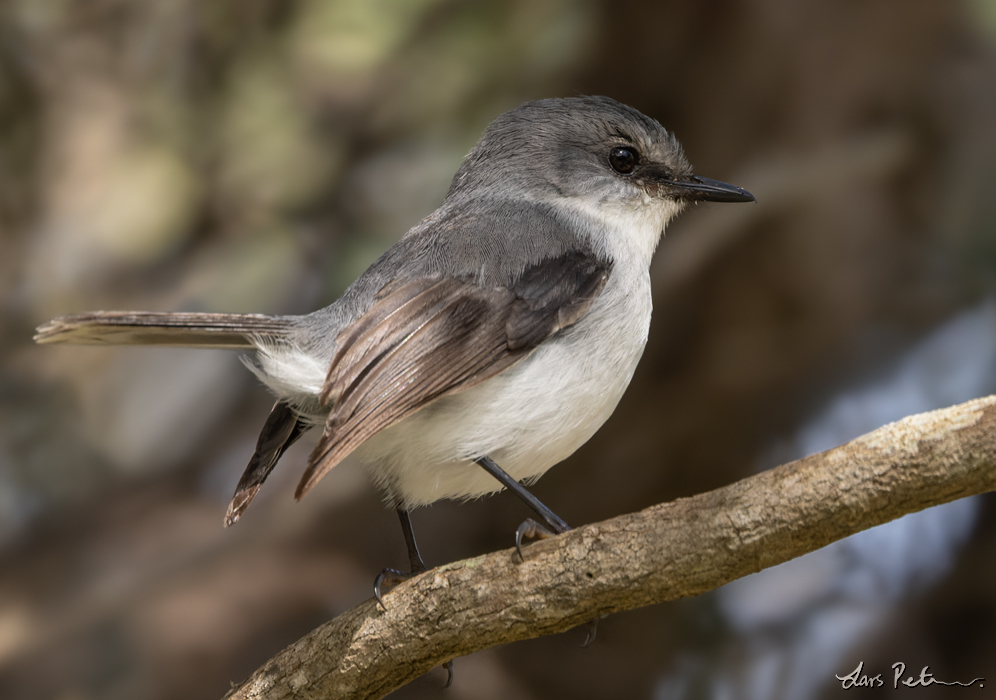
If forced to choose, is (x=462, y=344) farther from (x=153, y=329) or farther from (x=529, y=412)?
(x=153, y=329)

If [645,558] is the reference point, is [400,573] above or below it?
above

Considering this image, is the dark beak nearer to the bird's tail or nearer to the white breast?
the white breast

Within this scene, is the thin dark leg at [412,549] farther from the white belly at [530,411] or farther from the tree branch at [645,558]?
the tree branch at [645,558]

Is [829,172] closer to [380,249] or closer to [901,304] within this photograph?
Answer: [901,304]

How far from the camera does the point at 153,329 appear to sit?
1.94 meters

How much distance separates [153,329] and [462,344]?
2.12ft

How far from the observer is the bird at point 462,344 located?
1.92m

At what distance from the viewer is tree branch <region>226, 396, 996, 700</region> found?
1410 millimetres

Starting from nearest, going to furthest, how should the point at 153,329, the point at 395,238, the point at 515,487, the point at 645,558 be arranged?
the point at 645,558, the point at 153,329, the point at 515,487, the point at 395,238

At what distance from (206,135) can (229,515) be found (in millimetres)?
2310

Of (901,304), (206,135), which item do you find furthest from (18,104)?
(901,304)
